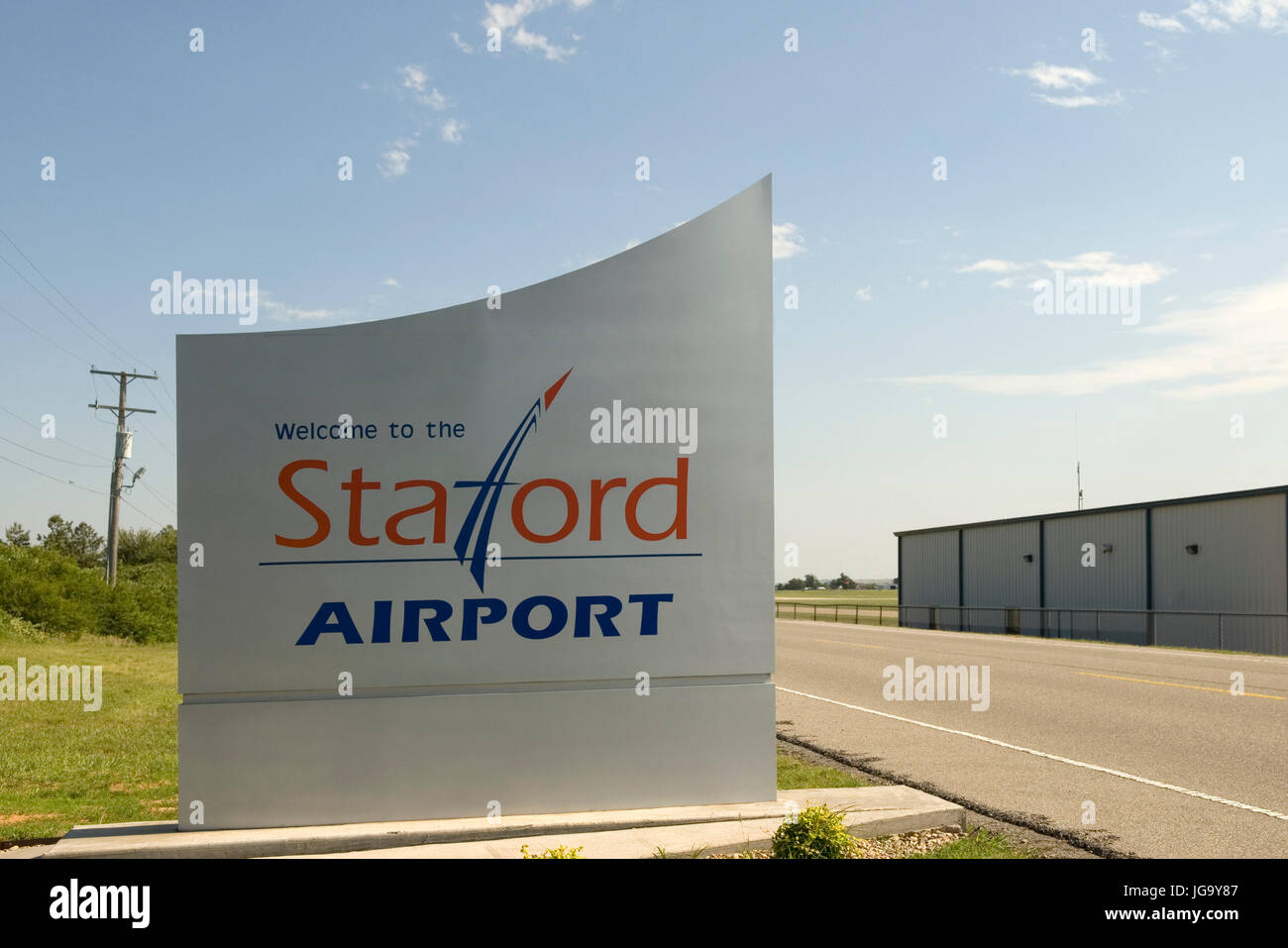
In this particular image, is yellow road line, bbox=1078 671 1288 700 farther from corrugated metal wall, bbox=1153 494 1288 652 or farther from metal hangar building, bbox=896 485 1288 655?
corrugated metal wall, bbox=1153 494 1288 652

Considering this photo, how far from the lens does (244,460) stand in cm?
625

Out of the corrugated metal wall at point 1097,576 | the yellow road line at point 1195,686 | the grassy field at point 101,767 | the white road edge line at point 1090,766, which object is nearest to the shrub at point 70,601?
the grassy field at point 101,767

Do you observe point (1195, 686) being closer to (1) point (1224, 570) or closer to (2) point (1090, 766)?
(2) point (1090, 766)

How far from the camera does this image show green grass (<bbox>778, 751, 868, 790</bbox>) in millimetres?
8031

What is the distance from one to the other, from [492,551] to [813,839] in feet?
8.62

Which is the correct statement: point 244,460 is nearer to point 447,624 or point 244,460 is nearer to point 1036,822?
point 447,624

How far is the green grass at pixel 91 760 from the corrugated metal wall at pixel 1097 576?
2666cm

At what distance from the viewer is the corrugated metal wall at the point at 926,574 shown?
42.7 meters

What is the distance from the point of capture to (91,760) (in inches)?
414

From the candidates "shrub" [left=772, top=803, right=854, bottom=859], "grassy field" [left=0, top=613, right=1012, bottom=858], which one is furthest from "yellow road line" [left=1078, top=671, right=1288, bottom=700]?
"shrub" [left=772, top=803, right=854, bottom=859]

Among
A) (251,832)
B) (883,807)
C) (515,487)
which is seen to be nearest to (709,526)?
(515,487)

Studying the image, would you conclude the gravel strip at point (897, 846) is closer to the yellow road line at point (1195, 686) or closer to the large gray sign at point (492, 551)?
the large gray sign at point (492, 551)

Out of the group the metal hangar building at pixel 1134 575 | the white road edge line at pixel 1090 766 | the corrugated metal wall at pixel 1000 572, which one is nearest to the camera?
the white road edge line at pixel 1090 766

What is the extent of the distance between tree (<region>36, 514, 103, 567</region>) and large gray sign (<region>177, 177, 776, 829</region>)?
3378 inches
